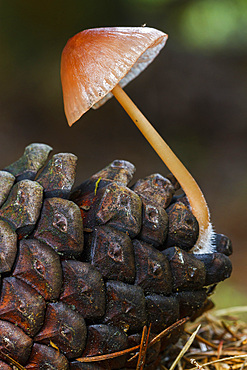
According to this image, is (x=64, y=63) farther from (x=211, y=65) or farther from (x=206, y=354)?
(x=211, y=65)

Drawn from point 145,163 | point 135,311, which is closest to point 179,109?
point 145,163

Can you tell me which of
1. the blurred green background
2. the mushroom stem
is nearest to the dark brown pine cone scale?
the mushroom stem

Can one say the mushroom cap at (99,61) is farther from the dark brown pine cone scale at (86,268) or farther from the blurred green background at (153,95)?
the blurred green background at (153,95)

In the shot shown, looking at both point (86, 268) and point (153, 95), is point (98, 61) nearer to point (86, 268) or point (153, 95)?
point (86, 268)

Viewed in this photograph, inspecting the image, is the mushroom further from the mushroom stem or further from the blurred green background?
the blurred green background

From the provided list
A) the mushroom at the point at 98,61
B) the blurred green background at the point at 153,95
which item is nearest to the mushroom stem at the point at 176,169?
the mushroom at the point at 98,61
